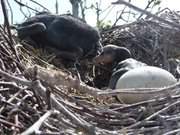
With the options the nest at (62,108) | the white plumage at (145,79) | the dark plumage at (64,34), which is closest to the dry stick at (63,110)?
the nest at (62,108)

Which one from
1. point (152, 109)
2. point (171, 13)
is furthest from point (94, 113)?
point (171, 13)

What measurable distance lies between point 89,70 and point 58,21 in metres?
0.75

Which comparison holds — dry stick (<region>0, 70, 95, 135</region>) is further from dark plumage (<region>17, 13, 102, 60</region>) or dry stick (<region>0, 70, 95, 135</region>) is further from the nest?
dark plumage (<region>17, 13, 102, 60</region>)

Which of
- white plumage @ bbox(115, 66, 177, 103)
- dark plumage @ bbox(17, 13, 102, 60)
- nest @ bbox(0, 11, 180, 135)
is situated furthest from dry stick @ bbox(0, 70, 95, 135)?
dark plumage @ bbox(17, 13, 102, 60)

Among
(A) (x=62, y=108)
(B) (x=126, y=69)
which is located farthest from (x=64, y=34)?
(A) (x=62, y=108)

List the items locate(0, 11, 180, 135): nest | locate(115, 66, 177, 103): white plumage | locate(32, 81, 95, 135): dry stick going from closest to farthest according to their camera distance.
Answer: locate(32, 81, 95, 135): dry stick → locate(0, 11, 180, 135): nest → locate(115, 66, 177, 103): white plumage

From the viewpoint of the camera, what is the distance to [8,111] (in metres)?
2.38

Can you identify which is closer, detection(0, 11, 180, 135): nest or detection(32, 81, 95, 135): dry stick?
detection(32, 81, 95, 135): dry stick

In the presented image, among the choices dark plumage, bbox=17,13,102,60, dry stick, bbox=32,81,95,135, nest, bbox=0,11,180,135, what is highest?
dry stick, bbox=32,81,95,135

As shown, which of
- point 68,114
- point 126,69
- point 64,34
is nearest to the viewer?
point 68,114

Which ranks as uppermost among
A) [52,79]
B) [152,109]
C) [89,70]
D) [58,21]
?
[52,79]

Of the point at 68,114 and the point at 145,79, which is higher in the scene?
the point at 68,114

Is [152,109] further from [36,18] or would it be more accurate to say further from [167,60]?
[36,18]

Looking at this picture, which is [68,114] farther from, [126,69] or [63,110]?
[126,69]
